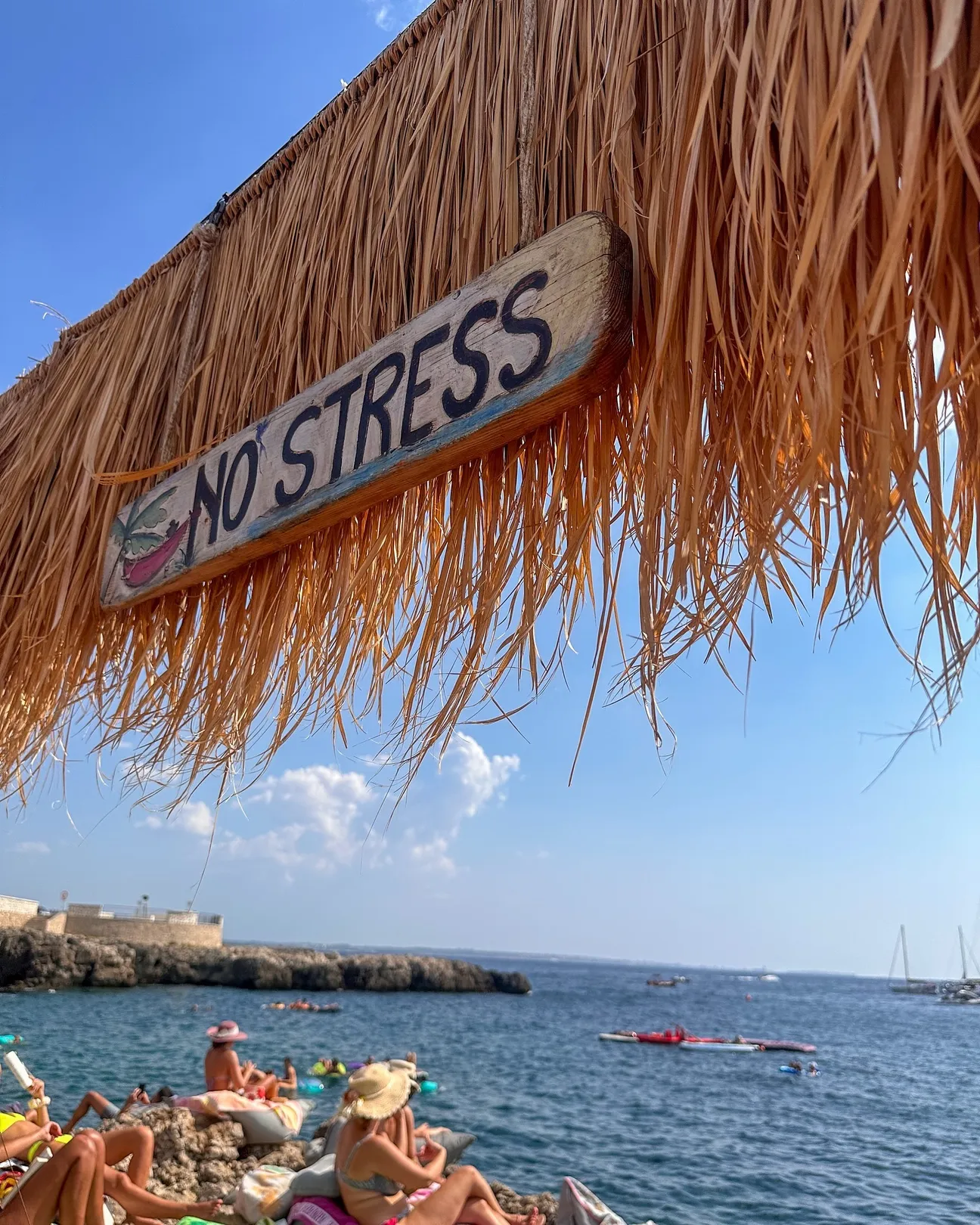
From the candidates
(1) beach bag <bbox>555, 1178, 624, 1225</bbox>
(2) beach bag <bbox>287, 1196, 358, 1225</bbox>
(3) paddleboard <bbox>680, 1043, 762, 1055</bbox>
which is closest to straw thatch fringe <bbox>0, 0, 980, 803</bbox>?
(2) beach bag <bbox>287, 1196, 358, 1225</bbox>

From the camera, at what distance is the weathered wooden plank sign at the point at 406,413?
0.69 metres

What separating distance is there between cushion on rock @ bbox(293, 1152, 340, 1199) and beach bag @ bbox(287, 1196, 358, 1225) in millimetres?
21

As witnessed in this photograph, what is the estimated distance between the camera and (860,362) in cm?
53

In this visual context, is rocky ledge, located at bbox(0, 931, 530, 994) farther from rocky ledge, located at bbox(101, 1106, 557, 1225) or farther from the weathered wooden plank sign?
the weathered wooden plank sign

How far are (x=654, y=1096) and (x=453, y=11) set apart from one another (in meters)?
17.6

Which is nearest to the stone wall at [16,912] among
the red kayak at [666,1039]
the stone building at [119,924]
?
the stone building at [119,924]

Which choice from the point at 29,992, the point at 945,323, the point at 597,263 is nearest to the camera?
the point at 945,323

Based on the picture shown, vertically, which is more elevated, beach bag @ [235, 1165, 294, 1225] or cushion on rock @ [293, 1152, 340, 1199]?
cushion on rock @ [293, 1152, 340, 1199]

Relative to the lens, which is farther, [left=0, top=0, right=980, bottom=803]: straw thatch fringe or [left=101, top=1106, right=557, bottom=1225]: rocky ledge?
[left=101, top=1106, right=557, bottom=1225]: rocky ledge

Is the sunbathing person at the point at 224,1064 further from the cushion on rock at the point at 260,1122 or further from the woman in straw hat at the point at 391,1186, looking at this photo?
the woman in straw hat at the point at 391,1186

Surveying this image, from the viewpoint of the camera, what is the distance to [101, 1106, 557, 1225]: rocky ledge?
194 inches

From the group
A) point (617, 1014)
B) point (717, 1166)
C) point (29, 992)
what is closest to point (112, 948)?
point (29, 992)

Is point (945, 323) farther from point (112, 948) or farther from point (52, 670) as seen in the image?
point (112, 948)

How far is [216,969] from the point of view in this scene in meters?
34.9
